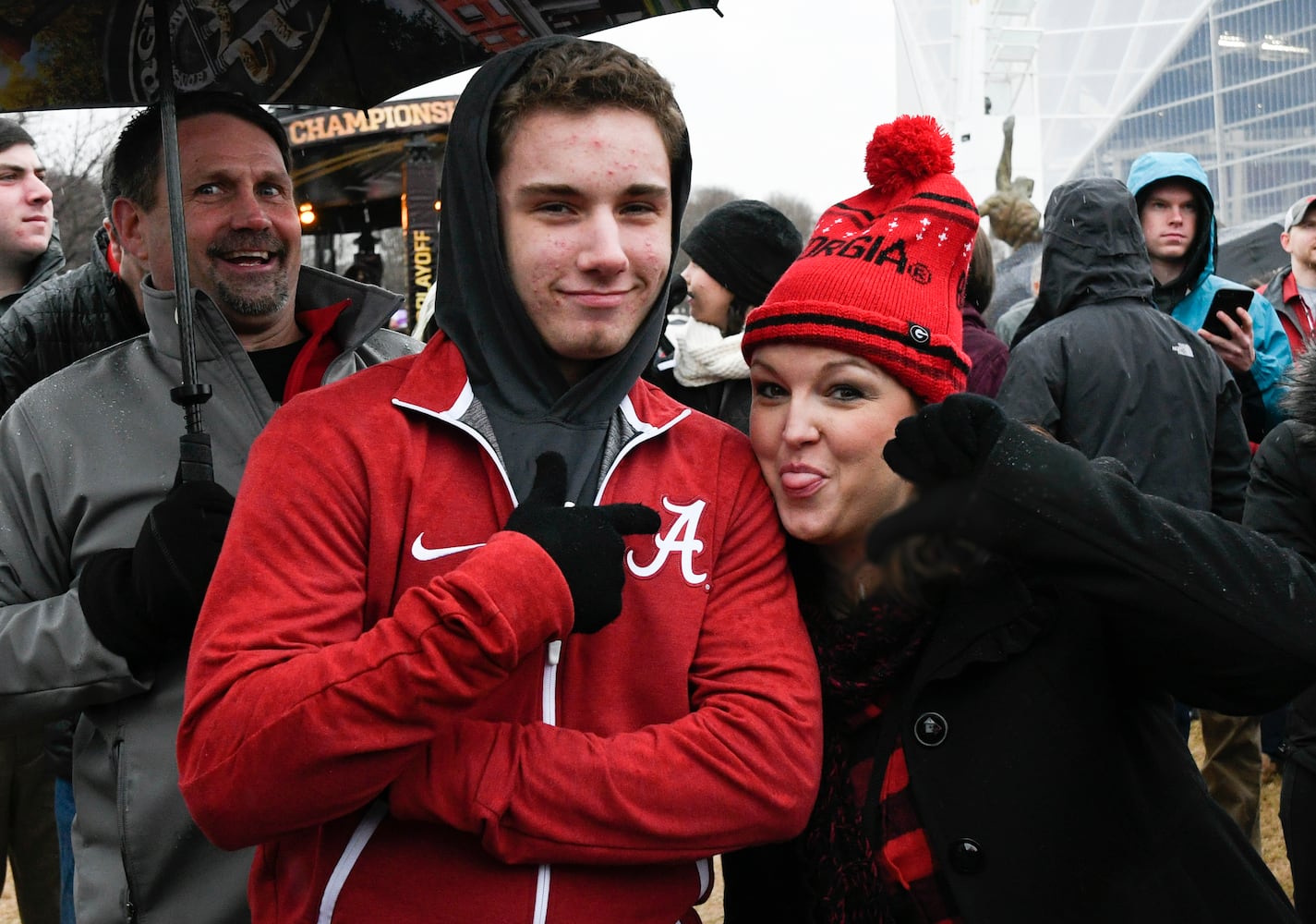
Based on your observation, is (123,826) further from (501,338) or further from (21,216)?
(21,216)

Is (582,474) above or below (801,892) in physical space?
above

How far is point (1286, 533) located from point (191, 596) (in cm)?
240

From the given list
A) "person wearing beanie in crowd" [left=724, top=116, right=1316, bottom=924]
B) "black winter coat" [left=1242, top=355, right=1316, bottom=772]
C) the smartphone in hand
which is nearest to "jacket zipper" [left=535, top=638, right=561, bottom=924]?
"person wearing beanie in crowd" [left=724, top=116, right=1316, bottom=924]

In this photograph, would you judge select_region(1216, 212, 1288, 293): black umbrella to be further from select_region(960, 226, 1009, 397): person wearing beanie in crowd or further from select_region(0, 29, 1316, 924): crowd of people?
select_region(0, 29, 1316, 924): crowd of people

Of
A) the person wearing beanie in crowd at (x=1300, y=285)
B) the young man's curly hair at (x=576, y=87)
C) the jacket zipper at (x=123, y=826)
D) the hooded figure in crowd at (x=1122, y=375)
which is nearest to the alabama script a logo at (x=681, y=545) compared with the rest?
the young man's curly hair at (x=576, y=87)

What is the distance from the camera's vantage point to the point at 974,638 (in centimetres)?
173

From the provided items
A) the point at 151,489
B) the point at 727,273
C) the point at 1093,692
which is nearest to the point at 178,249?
the point at 151,489

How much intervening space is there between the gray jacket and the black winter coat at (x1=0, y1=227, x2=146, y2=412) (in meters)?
0.48

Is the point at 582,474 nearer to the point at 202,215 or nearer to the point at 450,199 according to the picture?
the point at 450,199

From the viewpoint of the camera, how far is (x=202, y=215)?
8.46ft

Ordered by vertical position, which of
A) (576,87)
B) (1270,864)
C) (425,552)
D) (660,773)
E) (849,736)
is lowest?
(1270,864)

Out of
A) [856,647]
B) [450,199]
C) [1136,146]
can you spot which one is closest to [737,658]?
[856,647]

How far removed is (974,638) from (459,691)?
2.63ft

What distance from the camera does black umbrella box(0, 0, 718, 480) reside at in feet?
7.61
